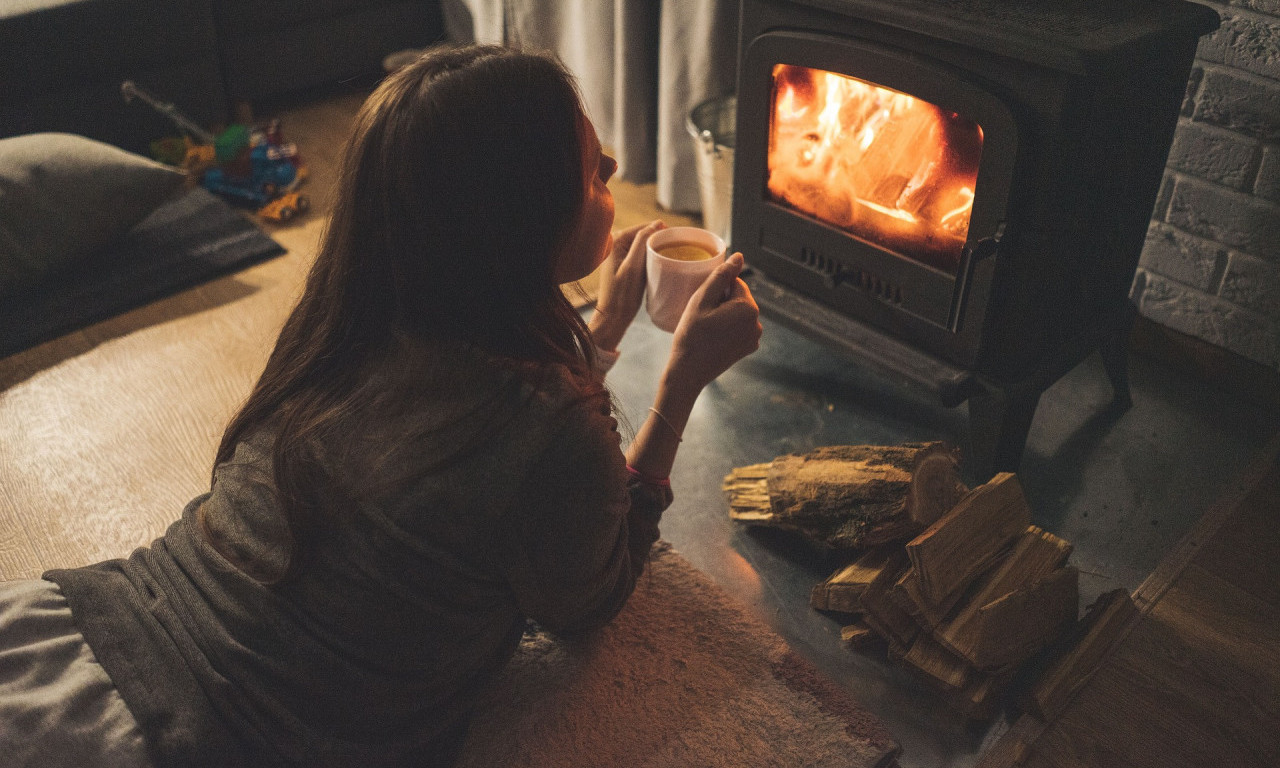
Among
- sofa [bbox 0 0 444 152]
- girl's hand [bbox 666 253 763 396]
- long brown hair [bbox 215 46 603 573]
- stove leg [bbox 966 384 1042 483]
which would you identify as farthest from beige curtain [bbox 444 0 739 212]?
long brown hair [bbox 215 46 603 573]

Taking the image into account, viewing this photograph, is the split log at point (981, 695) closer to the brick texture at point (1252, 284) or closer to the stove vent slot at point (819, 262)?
the stove vent slot at point (819, 262)

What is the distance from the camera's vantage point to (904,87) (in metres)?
1.34

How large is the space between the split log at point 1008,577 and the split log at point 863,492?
0.10 meters

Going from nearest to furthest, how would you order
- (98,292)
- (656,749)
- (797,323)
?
(656,749) → (797,323) → (98,292)

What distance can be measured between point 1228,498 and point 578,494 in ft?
3.80

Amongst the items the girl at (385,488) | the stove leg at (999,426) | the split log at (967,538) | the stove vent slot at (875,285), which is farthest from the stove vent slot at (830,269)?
the girl at (385,488)

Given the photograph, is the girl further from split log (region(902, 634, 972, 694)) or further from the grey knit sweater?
split log (region(902, 634, 972, 694))

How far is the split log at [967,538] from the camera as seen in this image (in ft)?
Result: 4.01

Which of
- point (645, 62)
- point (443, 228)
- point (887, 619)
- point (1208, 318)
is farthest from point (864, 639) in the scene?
point (645, 62)

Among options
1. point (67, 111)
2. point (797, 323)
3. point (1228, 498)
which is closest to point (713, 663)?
point (797, 323)

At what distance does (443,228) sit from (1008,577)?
0.88 metres

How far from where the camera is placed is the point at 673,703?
3.99ft

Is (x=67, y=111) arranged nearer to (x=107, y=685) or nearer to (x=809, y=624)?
(x=107, y=685)

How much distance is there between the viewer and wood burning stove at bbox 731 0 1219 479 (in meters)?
1.25
